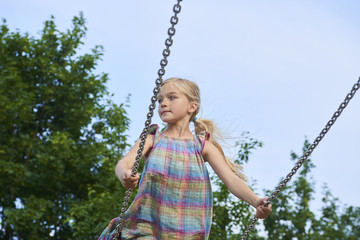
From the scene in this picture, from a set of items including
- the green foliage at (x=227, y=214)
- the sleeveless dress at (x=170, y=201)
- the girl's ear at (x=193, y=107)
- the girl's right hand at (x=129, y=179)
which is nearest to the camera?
the girl's right hand at (x=129, y=179)

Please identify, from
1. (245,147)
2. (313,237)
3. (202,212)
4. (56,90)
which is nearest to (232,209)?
(245,147)

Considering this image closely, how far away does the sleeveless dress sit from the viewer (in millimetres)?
3000

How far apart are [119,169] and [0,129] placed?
10109 mm

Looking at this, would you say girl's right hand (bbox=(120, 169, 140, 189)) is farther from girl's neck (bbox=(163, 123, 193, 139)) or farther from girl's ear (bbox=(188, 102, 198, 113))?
girl's ear (bbox=(188, 102, 198, 113))

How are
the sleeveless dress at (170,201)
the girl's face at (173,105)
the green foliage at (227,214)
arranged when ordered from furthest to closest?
1. the green foliage at (227,214)
2. the girl's face at (173,105)
3. the sleeveless dress at (170,201)

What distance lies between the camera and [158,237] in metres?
3.00

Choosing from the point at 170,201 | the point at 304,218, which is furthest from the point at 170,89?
the point at 304,218

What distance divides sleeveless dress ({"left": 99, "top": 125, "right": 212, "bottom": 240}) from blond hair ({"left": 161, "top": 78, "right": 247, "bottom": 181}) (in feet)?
1.09

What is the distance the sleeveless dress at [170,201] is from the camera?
118 inches

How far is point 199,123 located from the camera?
3.68 m

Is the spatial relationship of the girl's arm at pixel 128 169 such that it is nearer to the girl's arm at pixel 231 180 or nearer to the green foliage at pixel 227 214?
the girl's arm at pixel 231 180

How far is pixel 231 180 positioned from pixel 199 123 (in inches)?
22.4

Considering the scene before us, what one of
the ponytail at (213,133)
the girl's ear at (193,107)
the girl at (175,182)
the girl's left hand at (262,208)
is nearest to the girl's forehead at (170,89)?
the girl at (175,182)

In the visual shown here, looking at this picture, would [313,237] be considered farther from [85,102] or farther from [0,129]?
[0,129]
